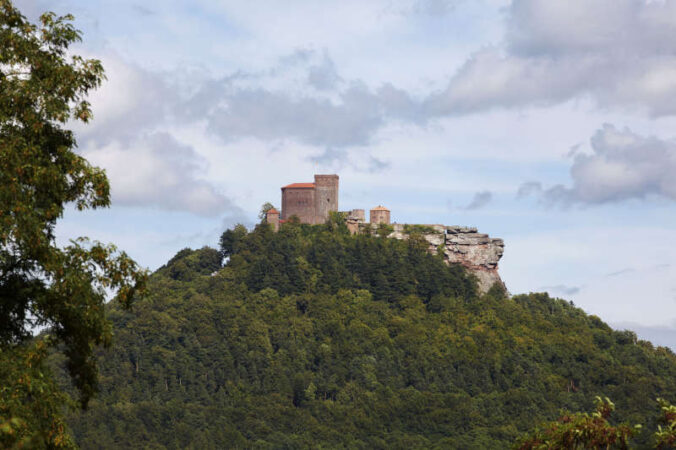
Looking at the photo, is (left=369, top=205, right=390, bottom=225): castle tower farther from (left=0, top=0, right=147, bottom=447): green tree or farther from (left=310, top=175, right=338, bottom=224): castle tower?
(left=0, top=0, right=147, bottom=447): green tree

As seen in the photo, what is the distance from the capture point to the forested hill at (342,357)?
110 metres

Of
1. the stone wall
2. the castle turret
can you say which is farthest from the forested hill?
the castle turret

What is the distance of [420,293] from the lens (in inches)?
5037

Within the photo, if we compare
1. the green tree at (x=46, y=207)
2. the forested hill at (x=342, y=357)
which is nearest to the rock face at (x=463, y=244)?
the forested hill at (x=342, y=357)

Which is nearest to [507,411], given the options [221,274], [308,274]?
[308,274]

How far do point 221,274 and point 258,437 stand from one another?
1020 inches

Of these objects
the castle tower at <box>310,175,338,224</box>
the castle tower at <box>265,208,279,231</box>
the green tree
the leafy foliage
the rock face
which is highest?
the castle tower at <box>310,175,338,224</box>

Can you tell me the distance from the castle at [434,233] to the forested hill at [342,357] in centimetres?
158

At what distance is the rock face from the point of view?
12706cm

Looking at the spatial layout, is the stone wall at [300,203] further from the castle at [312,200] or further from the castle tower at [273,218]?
the castle tower at [273,218]

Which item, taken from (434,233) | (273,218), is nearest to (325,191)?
(273,218)

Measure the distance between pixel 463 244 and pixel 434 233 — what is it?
383 cm

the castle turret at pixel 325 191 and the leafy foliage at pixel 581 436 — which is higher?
the castle turret at pixel 325 191

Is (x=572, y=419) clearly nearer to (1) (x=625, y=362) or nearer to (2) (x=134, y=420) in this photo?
(2) (x=134, y=420)
